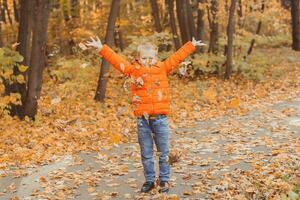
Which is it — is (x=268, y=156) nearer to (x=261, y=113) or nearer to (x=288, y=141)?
(x=288, y=141)

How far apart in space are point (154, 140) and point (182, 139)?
4236mm

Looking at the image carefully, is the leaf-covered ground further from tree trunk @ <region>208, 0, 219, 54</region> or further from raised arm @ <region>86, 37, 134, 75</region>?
tree trunk @ <region>208, 0, 219, 54</region>

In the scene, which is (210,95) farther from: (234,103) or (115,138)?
(115,138)

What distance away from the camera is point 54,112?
14.4 meters

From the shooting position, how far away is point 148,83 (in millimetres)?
7184

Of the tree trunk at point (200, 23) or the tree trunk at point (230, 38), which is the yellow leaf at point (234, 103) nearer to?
the tree trunk at point (230, 38)

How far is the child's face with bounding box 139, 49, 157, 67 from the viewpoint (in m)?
7.23

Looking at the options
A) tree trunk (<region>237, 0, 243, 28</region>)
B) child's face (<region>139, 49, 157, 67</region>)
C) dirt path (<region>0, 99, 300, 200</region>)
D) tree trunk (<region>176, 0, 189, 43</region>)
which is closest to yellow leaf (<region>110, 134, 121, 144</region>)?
dirt path (<region>0, 99, 300, 200</region>)

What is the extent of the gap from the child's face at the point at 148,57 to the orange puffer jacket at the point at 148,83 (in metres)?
0.06

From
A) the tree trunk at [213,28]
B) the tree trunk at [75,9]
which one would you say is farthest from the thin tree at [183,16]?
the tree trunk at [75,9]

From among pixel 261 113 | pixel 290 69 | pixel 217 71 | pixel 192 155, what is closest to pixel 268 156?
pixel 192 155

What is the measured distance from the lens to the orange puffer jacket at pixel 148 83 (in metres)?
7.18

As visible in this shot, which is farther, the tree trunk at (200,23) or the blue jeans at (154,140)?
the tree trunk at (200,23)

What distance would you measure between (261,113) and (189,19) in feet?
27.2
